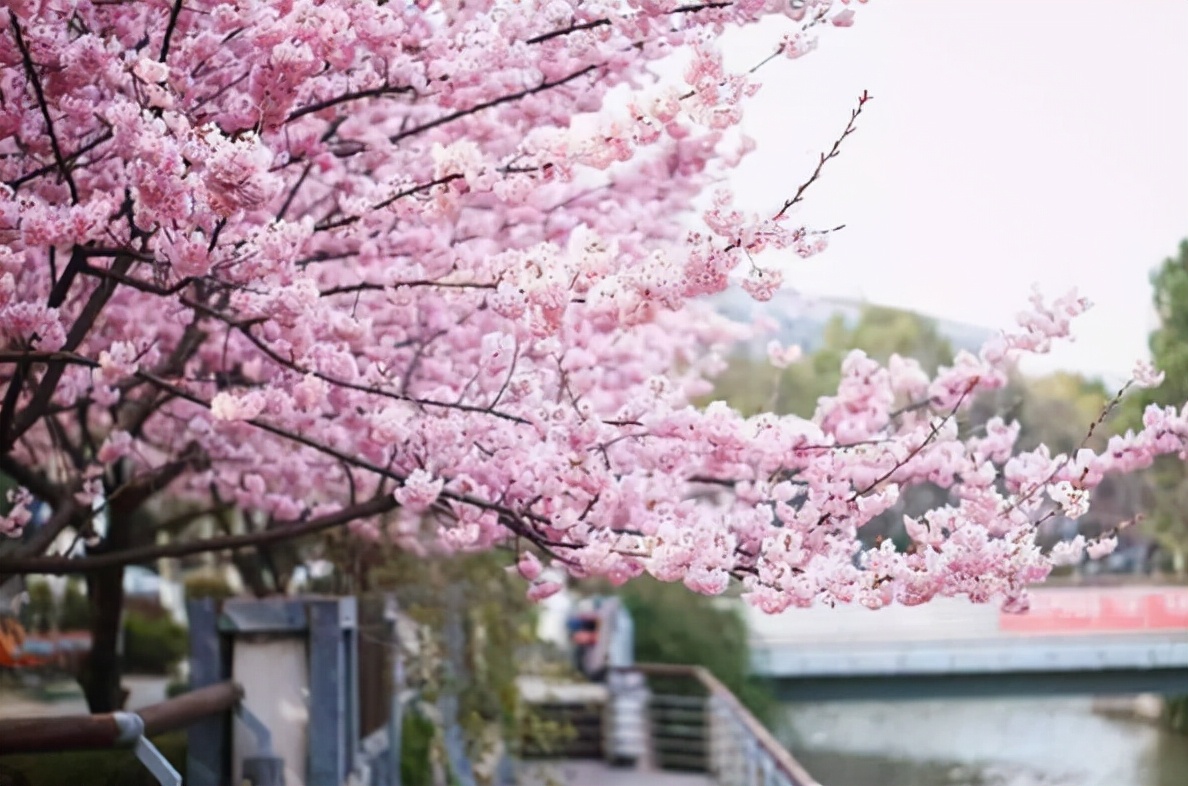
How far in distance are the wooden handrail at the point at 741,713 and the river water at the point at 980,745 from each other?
5.70 feet

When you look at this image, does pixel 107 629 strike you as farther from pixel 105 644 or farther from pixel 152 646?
pixel 152 646

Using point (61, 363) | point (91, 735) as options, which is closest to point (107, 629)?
point (61, 363)

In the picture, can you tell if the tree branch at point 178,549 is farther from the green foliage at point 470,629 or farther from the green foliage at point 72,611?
the green foliage at point 72,611

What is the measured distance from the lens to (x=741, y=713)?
788 cm

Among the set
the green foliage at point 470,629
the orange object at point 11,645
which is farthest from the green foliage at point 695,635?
the orange object at point 11,645

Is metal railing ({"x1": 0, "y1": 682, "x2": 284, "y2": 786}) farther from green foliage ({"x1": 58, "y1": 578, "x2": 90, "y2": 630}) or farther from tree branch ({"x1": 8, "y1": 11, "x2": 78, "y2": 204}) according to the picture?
green foliage ({"x1": 58, "y1": 578, "x2": 90, "y2": 630})

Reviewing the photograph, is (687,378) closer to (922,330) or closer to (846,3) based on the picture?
(846,3)

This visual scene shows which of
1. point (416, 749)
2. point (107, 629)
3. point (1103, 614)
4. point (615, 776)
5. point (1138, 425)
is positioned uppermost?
point (1138, 425)

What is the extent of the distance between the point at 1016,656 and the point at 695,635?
10.7 ft

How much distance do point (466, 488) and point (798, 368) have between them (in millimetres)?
10620

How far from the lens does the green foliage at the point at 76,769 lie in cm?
196

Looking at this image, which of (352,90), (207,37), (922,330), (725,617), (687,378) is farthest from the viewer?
(922,330)

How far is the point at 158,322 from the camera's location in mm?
3840

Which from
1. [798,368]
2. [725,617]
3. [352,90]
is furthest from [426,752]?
[798,368]
